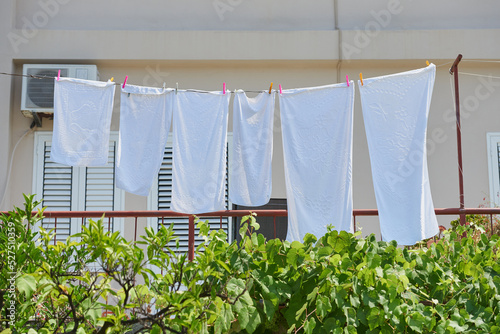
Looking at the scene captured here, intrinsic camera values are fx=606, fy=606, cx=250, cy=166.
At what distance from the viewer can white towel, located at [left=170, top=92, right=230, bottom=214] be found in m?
4.93

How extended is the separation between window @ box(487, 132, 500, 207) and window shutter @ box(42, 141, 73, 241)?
5.25m

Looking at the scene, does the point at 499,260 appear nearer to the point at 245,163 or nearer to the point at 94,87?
the point at 245,163

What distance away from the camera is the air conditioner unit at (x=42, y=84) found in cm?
726

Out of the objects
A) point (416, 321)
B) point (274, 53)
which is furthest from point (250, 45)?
point (416, 321)

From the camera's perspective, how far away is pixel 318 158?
4.89 metres

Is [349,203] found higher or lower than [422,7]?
lower

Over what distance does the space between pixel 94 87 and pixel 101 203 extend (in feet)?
8.77

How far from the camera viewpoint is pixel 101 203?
7.50 m

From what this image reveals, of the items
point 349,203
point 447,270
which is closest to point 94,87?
point 349,203

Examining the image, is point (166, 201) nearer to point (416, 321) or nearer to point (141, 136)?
point (141, 136)

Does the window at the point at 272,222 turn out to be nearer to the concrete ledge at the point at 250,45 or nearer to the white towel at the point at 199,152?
the concrete ledge at the point at 250,45

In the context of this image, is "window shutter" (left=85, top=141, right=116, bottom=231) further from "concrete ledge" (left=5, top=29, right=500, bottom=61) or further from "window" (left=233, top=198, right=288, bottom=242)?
"window" (left=233, top=198, right=288, bottom=242)

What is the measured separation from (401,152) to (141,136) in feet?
6.94

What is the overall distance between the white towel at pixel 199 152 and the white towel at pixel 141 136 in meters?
0.12
